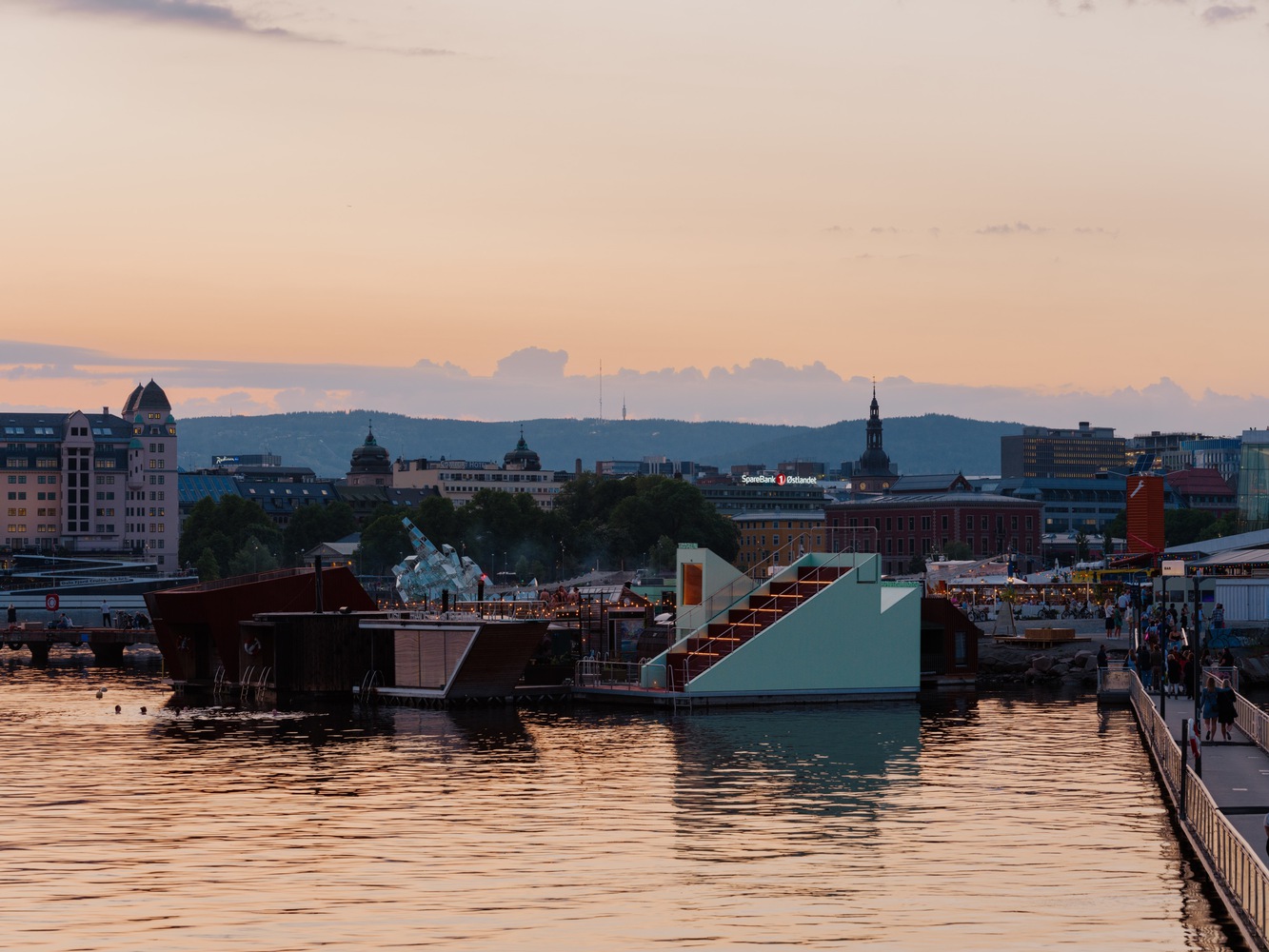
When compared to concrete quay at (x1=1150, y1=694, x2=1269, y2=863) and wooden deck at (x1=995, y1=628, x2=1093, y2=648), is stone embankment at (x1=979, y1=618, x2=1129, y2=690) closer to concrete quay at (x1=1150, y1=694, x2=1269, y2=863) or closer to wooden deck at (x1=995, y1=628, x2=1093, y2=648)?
wooden deck at (x1=995, y1=628, x2=1093, y2=648)

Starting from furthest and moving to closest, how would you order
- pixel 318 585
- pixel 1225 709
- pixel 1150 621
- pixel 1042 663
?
1. pixel 1150 621
2. pixel 1042 663
3. pixel 318 585
4. pixel 1225 709

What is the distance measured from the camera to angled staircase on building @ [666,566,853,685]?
72250 millimetres

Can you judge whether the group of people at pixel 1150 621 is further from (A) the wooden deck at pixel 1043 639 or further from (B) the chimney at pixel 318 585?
(B) the chimney at pixel 318 585

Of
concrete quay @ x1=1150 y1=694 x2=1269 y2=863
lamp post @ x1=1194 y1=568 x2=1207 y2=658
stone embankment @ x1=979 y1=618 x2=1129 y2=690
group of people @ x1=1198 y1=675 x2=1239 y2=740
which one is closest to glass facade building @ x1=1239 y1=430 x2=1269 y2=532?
lamp post @ x1=1194 y1=568 x2=1207 y2=658

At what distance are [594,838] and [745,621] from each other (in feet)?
115

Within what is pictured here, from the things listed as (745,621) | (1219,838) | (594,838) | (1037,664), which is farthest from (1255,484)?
(1219,838)

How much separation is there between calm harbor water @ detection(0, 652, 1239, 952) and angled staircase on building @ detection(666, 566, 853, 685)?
23.2 ft

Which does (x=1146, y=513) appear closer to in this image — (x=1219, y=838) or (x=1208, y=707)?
(x=1208, y=707)

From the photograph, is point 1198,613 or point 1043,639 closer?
point 1198,613

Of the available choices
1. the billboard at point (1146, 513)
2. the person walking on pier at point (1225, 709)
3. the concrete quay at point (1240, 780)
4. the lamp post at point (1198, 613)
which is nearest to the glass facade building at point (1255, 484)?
the billboard at point (1146, 513)

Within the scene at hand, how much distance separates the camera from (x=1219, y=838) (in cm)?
3378

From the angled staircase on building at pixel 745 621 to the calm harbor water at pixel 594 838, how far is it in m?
7.06

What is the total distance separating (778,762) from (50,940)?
26.4 m

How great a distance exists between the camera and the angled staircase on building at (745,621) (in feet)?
237
